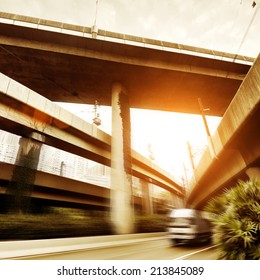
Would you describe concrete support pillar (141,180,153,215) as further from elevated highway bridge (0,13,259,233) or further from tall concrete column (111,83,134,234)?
tall concrete column (111,83,134,234)

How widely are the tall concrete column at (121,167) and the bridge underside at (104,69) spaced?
244 centimetres

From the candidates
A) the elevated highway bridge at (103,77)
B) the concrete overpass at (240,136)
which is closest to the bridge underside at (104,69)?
the elevated highway bridge at (103,77)

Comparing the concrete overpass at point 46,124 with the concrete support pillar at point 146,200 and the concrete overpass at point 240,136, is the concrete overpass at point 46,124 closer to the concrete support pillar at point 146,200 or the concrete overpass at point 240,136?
the concrete overpass at point 240,136

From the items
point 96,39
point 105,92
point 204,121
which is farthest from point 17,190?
point 204,121

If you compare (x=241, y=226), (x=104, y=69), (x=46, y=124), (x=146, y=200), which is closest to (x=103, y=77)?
(x=104, y=69)

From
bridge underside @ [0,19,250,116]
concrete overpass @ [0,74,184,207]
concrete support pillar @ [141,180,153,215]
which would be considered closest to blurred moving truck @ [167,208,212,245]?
concrete overpass @ [0,74,184,207]

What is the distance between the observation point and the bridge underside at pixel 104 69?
17.6 metres

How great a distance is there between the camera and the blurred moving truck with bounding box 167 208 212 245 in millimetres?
9742

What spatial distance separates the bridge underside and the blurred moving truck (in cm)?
1409

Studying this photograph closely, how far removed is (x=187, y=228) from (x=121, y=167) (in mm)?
8237

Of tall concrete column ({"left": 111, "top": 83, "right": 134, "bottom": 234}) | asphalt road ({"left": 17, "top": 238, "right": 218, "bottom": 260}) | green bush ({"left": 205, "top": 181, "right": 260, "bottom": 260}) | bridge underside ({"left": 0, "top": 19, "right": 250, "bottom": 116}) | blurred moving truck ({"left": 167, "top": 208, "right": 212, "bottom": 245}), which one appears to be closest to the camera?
green bush ({"left": 205, "top": 181, "right": 260, "bottom": 260})

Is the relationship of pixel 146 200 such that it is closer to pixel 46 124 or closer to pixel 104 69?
pixel 104 69

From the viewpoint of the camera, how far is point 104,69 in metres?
19.3
